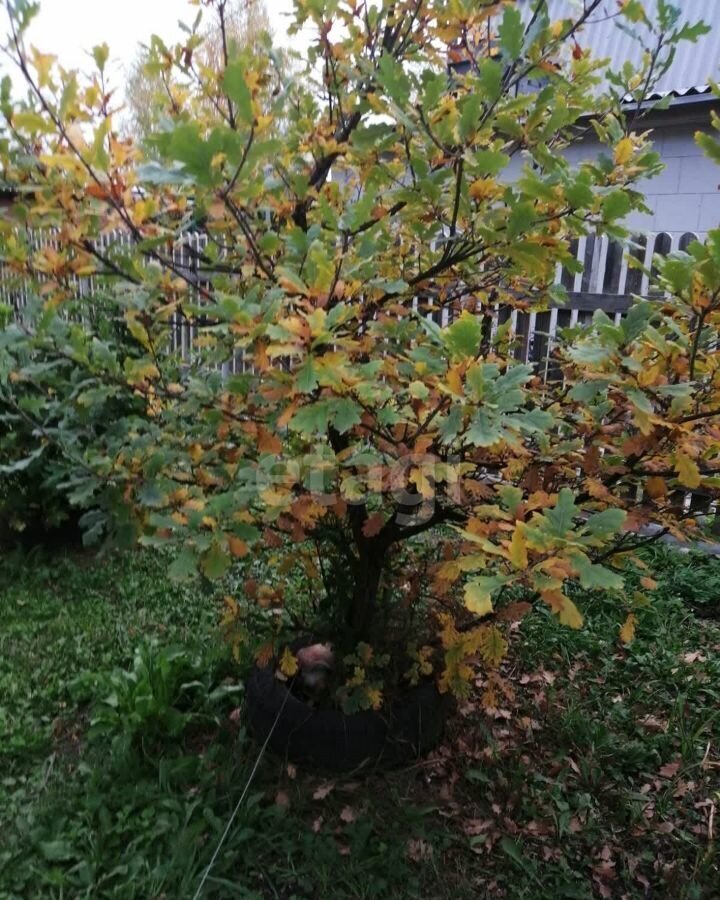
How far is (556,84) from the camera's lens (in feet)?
5.76

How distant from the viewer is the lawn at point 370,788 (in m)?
1.97

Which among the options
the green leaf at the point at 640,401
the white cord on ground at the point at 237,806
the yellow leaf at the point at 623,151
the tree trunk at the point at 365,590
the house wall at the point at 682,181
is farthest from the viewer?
the house wall at the point at 682,181

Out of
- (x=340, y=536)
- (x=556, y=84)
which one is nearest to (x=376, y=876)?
(x=340, y=536)

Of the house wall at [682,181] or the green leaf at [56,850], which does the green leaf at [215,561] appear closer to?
the green leaf at [56,850]

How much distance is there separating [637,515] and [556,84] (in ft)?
3.49

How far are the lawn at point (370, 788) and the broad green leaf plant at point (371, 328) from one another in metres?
0.43

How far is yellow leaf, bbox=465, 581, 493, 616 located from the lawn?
95 cm

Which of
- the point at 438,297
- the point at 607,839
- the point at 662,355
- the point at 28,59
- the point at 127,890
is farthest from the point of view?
the point at 438,297

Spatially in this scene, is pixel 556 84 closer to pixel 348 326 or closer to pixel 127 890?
pixel 348 326

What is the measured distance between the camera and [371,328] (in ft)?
5.65

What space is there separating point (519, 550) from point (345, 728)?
1.24m

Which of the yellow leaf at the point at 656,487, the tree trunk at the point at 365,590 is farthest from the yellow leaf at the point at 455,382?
the tree trunk at the point at 365,590

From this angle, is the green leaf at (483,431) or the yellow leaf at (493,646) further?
the yellow leaf at (493,646)

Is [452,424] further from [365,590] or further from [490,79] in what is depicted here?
[365,590]
